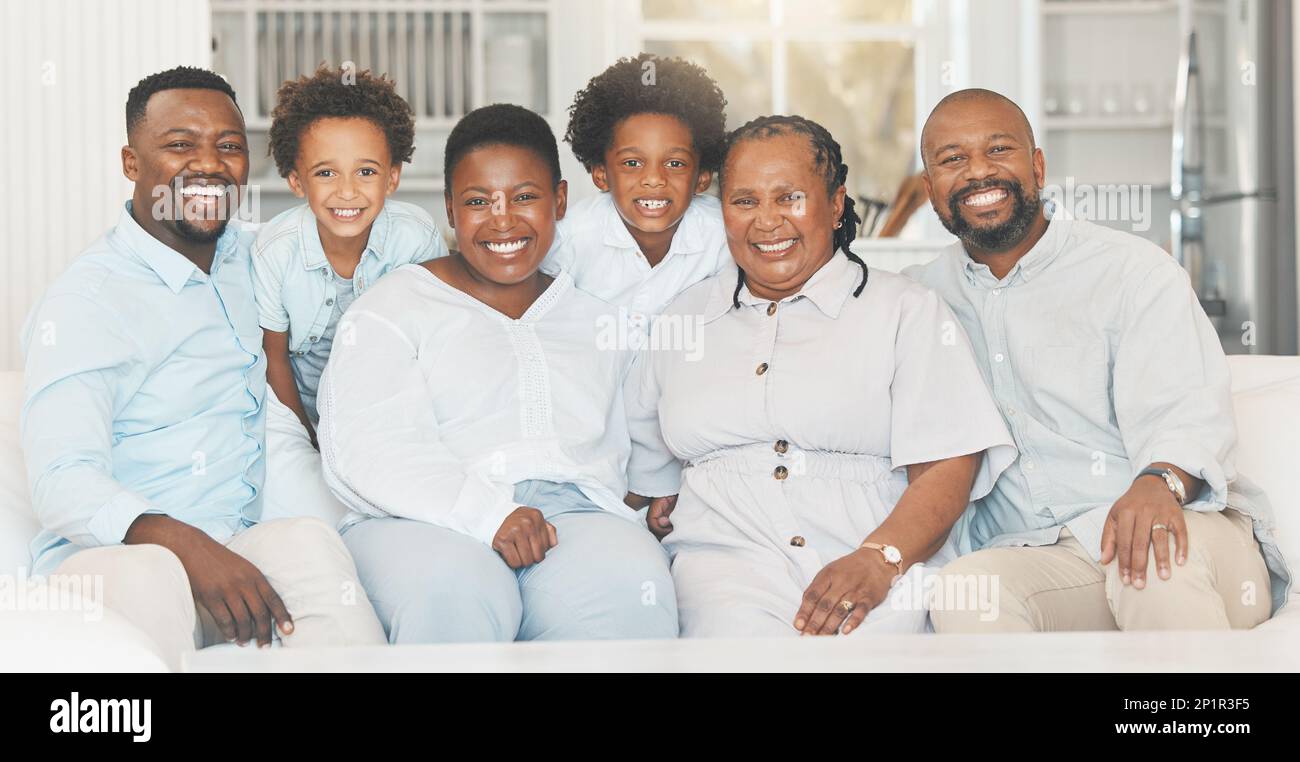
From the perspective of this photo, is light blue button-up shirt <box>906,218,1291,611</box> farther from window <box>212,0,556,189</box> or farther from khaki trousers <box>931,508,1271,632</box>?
window <box>212,0,556,189</box>

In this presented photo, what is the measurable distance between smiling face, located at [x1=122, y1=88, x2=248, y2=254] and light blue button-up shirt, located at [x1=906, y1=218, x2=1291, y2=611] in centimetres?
118

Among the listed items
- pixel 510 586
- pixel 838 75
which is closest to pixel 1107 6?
pixel 838 75

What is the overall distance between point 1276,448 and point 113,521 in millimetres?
1709

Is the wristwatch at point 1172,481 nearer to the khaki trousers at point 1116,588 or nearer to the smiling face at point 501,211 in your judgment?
the khaki trousers at point 1116,588

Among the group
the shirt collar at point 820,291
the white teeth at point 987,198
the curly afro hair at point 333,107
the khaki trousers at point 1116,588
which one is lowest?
the khaki trousers at point 1116,588

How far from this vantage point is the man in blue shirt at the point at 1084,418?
1666 millimetres

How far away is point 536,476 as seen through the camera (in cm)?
187

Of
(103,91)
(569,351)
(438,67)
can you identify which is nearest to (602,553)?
(569,351)

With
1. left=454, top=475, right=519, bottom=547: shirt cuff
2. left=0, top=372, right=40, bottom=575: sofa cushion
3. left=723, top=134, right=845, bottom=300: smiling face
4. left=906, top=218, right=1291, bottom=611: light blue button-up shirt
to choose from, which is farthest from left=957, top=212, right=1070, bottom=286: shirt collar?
left=0, top=372, right=40, bottom=575: sofa cushion

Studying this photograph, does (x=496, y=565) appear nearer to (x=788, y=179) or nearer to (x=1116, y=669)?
(x=788, y=179)

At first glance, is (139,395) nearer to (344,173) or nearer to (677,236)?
(344,173)

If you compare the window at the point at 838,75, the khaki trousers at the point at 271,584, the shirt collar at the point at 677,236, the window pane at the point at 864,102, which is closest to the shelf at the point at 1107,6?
the window at the point at 838,75

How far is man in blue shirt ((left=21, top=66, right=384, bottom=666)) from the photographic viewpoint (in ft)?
5.30

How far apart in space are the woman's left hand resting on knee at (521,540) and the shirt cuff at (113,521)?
48 centimetres
